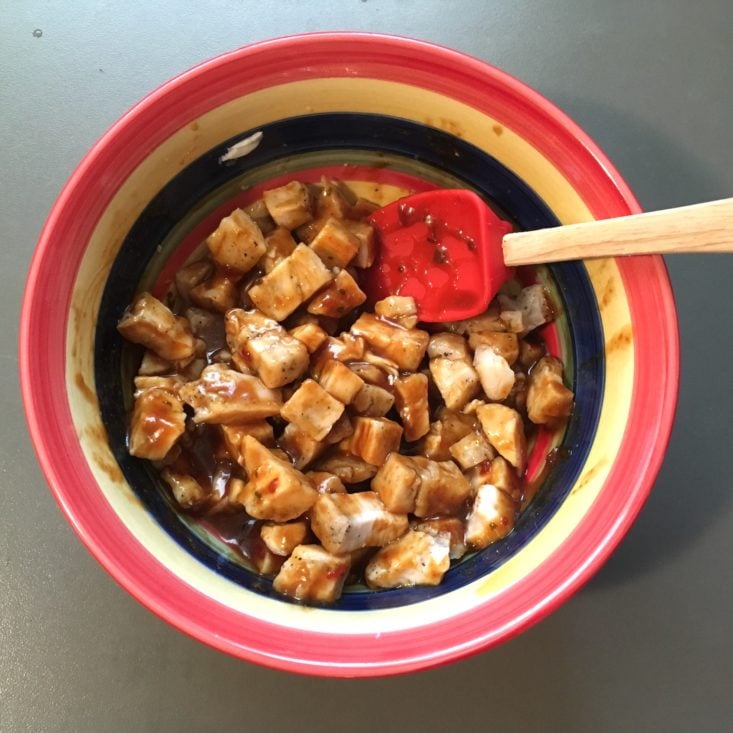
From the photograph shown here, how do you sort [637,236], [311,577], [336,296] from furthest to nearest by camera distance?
[336,296] → [311,577] → [637,236]

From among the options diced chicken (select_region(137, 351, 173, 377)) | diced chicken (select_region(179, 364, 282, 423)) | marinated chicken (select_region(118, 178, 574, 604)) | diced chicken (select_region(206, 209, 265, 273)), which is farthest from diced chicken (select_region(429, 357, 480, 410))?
diced chicken (select_region(137, 351, 173, 377))

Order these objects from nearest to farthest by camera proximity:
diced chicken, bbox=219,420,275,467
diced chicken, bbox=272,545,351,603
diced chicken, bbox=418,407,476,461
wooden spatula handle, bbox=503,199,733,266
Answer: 1. wooden spatula handle, bbox=503,199,733,266
2. diced chicken, bbox=272,545,351,603
3. diced chicken, bbox=219,420,275,467
4. diced chicken, bbox=418,407,476,461

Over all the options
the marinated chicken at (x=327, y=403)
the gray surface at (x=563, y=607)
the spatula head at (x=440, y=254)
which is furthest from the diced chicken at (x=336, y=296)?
the gray surface at (x=563, y=607)

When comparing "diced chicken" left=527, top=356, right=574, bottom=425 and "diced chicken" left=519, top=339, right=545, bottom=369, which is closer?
"diced chicken" left=527, top=356, right=574, bottom=425

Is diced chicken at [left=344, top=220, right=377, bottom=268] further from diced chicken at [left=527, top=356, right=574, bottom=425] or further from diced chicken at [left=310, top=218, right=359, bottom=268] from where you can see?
diced chicken at [left=527, top=356, right=574, bottom=425]

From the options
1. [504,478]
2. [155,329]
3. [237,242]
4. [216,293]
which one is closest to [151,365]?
[155,329]

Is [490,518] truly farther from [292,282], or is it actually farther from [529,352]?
[292,282]
